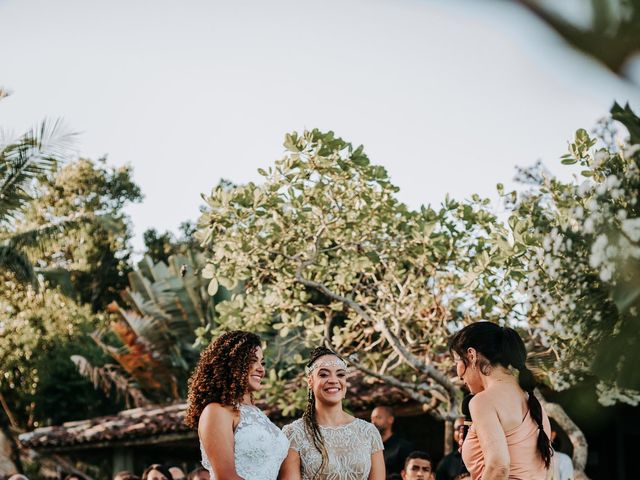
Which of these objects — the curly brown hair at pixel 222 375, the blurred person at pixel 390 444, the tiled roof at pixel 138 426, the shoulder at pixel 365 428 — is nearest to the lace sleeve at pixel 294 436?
the shoulder at pixel 365 428

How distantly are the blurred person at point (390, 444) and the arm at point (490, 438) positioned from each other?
16.6 ft

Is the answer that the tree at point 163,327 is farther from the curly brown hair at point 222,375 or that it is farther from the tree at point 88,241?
the curly brown hair at point 222,375

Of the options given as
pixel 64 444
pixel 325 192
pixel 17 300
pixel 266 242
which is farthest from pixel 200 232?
pixel 17 300

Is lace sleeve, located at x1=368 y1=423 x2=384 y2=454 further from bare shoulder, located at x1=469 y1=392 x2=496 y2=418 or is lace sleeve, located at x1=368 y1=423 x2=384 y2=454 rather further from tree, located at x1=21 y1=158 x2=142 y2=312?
tree, located at x1=21 y1=158 x2=142 y2=312

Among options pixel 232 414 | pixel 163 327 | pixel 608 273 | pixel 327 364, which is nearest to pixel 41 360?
pixel 163 327

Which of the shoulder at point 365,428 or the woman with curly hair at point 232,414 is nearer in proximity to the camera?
the woman with curly hair at point 232,414

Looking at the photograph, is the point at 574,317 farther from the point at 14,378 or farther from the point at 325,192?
the point at 14,378

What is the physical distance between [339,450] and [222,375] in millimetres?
1033

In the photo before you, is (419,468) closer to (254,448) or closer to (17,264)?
(254,448)

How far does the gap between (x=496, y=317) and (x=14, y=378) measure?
20677 millimetres

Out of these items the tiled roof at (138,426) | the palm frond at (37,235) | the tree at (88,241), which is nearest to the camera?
the tiled roof at (138,426)

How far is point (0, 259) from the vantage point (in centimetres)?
1644

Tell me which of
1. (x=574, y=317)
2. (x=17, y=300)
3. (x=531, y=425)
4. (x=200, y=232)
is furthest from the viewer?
(x=17, y=300)

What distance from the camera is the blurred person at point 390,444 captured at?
8.65 m
